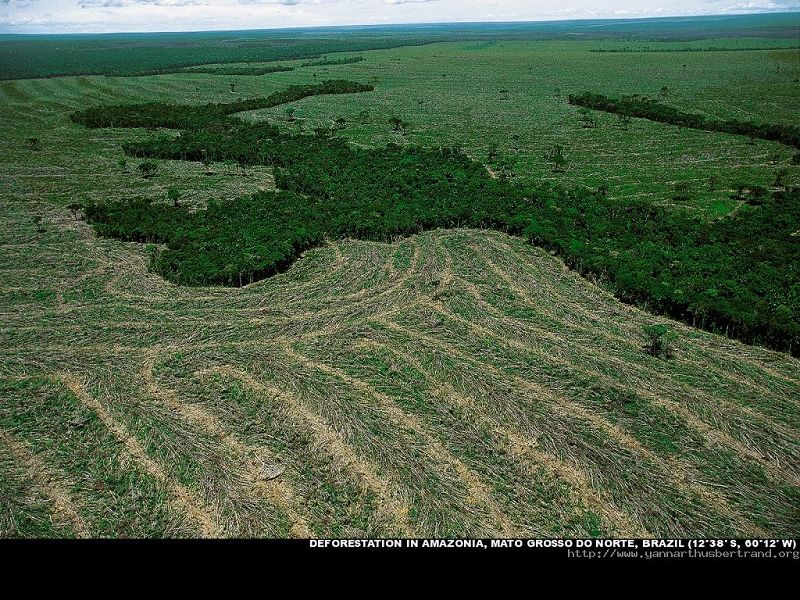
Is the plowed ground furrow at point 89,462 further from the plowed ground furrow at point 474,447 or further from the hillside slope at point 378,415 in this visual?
the plowed ground furrow at point 474,447

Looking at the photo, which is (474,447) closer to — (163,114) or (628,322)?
(628,322)

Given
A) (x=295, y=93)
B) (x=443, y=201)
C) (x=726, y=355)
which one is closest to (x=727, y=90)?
(x=295, y=93)

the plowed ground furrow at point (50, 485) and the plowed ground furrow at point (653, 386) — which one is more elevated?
the plowed ground furrow at point (50, 485)

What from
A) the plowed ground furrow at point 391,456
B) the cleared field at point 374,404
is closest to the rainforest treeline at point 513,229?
the cleared field at point 374,404

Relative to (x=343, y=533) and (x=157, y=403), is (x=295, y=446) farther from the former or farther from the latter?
(x=157, y=403)

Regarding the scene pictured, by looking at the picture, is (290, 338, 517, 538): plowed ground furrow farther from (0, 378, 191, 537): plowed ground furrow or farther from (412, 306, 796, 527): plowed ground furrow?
(0, 378, 191, 537): plowed ground furrow

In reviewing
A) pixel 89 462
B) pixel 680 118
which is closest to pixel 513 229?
pixel 89 462
